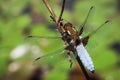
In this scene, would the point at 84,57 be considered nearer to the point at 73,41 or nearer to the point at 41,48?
the point at 73,41

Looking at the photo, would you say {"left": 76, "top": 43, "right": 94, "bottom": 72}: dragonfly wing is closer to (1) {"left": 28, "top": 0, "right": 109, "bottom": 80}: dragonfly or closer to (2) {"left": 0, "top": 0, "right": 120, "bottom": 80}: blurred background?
(1) {"left": 28, "top": 0, "right": 109, "bottom": 80}: dragonfly

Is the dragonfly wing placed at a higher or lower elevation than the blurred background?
higher

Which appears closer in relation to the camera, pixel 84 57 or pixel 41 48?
pixel 84 57

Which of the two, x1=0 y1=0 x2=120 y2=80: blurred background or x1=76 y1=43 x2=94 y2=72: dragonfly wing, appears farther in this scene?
x1=0 y1=0 x2=120 y2=80: blurred background

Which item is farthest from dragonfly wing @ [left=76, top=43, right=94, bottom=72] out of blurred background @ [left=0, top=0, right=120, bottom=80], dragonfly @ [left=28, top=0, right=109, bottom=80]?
blurred background @ [left=0, top=0, right=120, bottom=80]

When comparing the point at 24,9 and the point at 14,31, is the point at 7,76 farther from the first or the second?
the point at 24,9

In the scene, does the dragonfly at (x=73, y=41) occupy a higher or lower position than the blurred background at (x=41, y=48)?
higher

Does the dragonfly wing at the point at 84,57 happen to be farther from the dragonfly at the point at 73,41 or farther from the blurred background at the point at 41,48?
the blurred background at the point at 41,48

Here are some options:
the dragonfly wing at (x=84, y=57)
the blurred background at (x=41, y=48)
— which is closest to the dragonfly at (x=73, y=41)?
the dragonfly wing at (x=84, y=57)

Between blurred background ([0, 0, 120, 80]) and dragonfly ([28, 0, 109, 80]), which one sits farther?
blurred background ([0, 0, 120, 80])

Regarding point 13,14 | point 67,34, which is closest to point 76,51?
point 67,34

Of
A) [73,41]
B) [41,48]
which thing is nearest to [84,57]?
[73,41]

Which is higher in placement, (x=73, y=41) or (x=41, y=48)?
(x=73, y=41)
